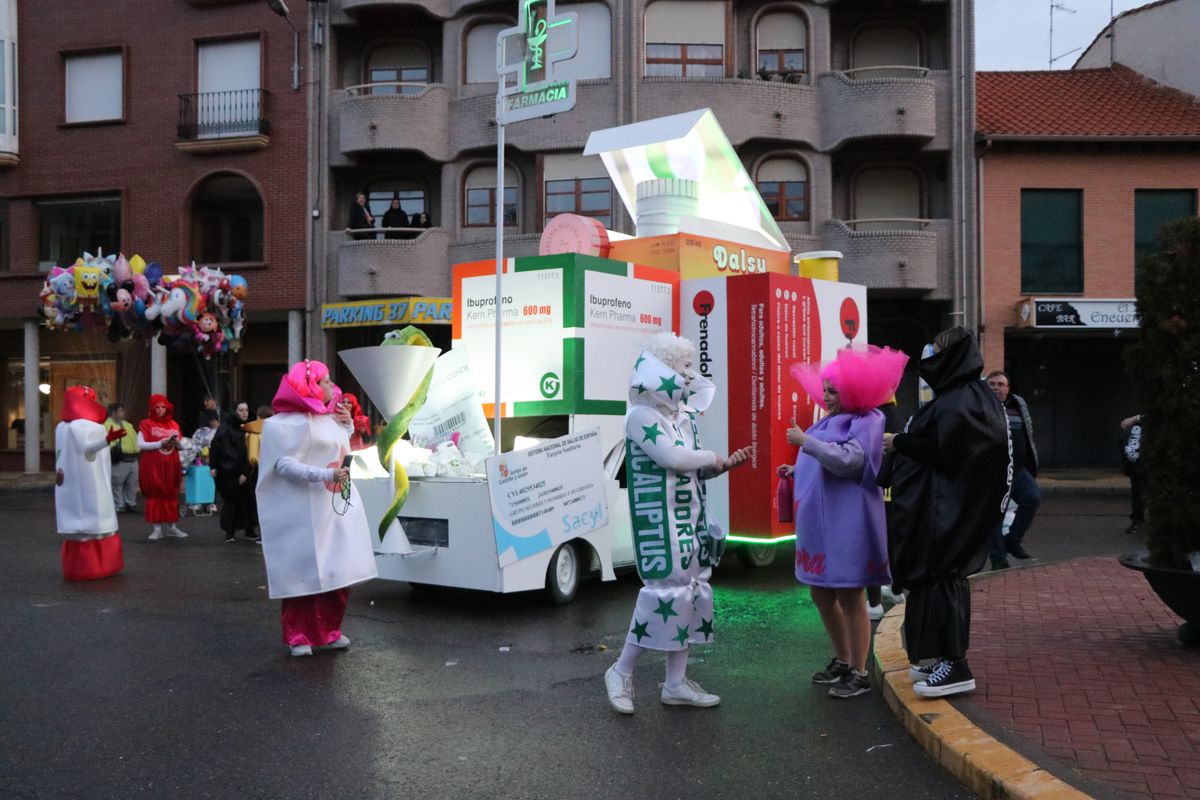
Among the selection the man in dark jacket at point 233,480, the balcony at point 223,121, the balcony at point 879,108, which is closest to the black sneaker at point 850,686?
the man in dark jacket at point 233,480

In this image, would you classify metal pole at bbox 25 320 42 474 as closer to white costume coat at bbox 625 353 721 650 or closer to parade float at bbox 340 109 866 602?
parade float at bbox 340 109 866 602

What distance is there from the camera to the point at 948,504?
5309mm

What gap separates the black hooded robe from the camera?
527 centimetres

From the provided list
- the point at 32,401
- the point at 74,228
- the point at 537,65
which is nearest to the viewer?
the point at 537,65

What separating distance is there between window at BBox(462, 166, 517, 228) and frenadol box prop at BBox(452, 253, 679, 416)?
14978 millimetres

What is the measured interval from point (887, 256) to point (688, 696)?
18462 mm

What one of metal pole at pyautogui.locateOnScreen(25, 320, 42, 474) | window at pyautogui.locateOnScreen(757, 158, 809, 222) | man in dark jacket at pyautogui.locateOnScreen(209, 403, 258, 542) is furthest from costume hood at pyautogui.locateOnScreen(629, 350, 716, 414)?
metal pole at pyautogui.locateOnScreen(25, 320, 42, 474)

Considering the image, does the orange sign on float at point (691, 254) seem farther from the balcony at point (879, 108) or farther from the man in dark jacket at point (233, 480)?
the balcony at point (879, 108)

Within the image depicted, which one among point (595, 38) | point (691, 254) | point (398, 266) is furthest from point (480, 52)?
point (691, 254)

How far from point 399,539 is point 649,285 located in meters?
3.12

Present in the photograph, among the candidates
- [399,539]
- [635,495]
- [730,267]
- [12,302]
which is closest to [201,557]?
[399,539]

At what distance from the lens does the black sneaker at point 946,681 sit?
5305mm

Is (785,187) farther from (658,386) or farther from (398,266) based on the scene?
(658,386)

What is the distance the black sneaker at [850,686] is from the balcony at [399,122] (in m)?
20.0
